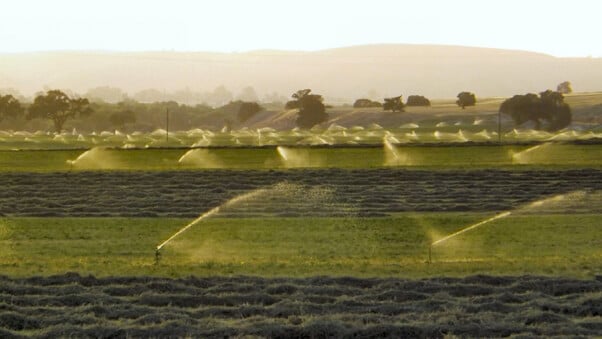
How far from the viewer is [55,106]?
13812 centimetres

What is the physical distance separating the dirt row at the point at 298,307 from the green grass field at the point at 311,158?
40407 millimetres

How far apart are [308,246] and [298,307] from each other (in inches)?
443

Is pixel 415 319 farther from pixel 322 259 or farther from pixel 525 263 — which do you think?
pixel 322 259

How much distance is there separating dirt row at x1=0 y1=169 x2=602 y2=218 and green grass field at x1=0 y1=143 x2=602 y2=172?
28.7 ft

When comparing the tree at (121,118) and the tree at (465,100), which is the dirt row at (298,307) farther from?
the tree at (465,100)

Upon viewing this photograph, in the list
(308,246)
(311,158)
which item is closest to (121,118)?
(311,158)

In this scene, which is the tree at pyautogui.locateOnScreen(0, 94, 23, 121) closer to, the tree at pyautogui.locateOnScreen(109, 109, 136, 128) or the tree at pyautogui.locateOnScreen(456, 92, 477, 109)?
the tree at pyautogui.locateOnScreen(109, 109, 136, 128)

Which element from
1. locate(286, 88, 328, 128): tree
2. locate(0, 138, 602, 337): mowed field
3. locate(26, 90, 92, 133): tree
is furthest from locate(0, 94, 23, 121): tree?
locate(0, 138, 602, 337): mowed field

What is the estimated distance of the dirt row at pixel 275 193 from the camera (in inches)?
1494

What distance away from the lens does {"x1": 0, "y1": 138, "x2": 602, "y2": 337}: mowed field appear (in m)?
16.0

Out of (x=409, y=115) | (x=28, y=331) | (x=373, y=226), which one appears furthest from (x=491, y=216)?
(x=409, y=115)

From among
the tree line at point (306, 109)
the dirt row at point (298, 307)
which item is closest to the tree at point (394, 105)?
the tree line at point (306, 109)

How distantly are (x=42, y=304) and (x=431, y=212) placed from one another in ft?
73.0

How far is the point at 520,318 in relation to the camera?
16109 mm
